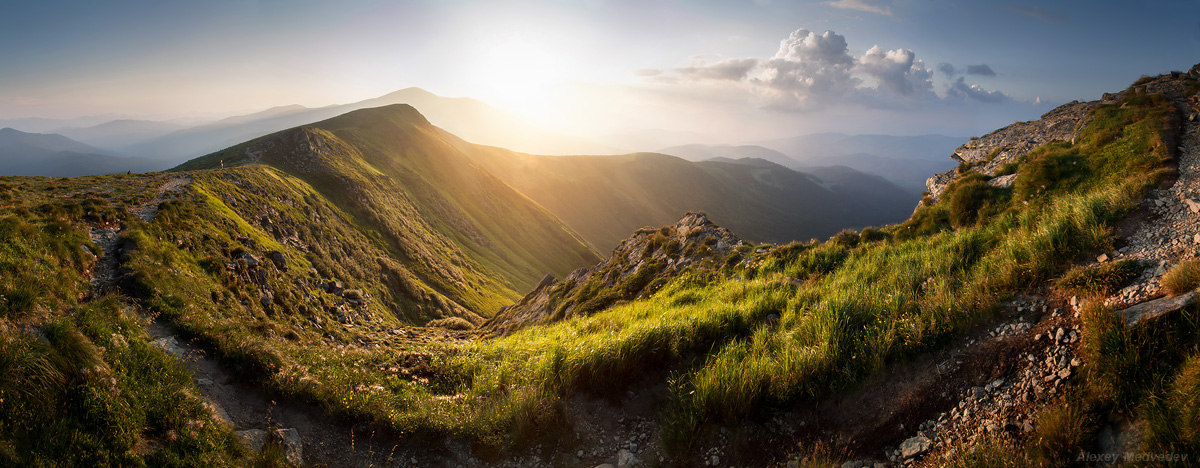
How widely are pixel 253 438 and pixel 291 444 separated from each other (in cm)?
56

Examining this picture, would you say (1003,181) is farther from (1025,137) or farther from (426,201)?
(426,201)

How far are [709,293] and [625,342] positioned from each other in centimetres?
771

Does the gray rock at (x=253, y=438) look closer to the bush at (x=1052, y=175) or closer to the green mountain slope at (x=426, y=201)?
the bush at (x=1052, y=175)

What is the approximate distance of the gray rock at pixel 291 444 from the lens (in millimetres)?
6263

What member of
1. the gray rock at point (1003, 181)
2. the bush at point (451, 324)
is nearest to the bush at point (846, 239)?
the gray rock at point (1003, 181)

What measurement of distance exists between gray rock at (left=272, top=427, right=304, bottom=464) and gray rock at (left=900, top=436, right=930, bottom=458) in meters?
8.41

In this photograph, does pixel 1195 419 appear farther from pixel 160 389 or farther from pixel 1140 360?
pixel 160 389

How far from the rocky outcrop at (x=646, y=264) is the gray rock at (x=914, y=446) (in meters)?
16.6

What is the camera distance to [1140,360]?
4.73 m

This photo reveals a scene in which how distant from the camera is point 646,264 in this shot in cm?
2834

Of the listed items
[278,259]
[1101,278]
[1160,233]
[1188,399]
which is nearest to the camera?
[1188,399]

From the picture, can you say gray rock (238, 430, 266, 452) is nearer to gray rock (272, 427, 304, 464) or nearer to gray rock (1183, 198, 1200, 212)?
gray rock (272, 427, 304, 464)

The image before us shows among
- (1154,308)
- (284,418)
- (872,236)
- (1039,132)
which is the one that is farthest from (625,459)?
(1039,132)

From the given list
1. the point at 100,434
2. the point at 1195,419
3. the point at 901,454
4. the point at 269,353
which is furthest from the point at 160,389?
the point at 1195,419
